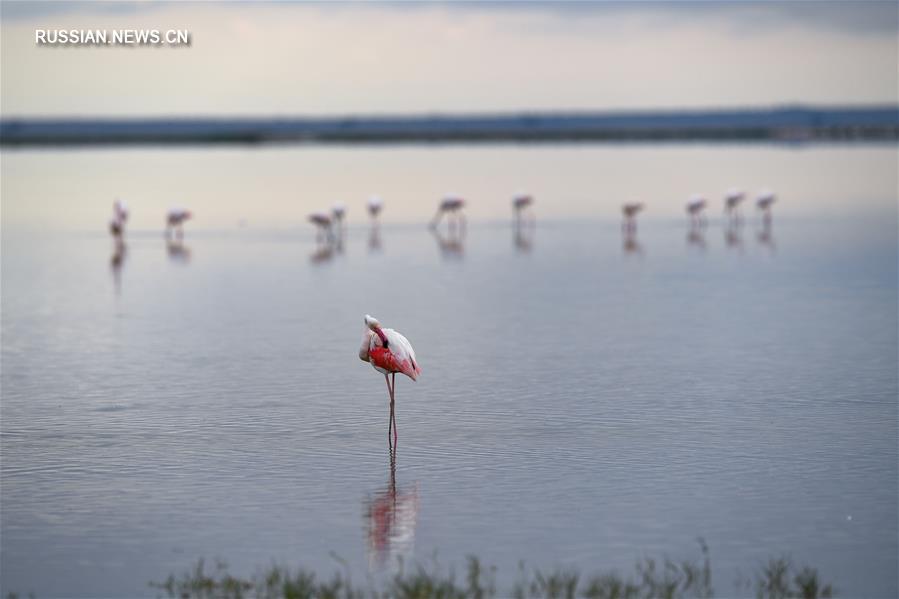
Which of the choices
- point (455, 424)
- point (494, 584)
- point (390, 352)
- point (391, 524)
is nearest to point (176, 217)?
point (455, 424)

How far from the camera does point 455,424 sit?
37.6 ft

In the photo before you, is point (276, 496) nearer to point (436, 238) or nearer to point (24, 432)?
point (24, 432)

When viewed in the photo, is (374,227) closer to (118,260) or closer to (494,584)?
(118,260)

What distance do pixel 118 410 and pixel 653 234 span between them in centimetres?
1925

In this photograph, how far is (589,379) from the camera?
1338cm

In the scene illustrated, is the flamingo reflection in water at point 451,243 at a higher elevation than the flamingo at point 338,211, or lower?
lower

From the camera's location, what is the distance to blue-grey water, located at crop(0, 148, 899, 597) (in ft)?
27.6

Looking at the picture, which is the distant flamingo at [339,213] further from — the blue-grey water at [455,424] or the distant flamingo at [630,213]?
the blue-grey water at [455,424]

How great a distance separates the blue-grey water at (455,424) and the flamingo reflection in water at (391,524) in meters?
0.03

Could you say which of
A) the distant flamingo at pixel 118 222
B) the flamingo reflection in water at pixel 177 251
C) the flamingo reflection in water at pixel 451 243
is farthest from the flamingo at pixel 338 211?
the distant flamingo at pixel 118 222

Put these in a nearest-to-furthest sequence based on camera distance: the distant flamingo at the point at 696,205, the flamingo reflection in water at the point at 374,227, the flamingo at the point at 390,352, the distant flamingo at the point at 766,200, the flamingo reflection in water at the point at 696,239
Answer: the flamingo at the point at 390,352, the flamingo reflection in water at the point at 696,239, the flamingo reflection in water at the point at 374,227, the distant flamingo at the point at 696,205, the distant flamingo at the point at 766,200

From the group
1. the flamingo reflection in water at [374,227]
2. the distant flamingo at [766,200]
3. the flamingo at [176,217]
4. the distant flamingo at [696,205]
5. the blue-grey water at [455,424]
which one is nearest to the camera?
the blue-grey water at [455,424]

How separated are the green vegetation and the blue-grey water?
15 centimetres

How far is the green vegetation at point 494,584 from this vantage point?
730 cm
